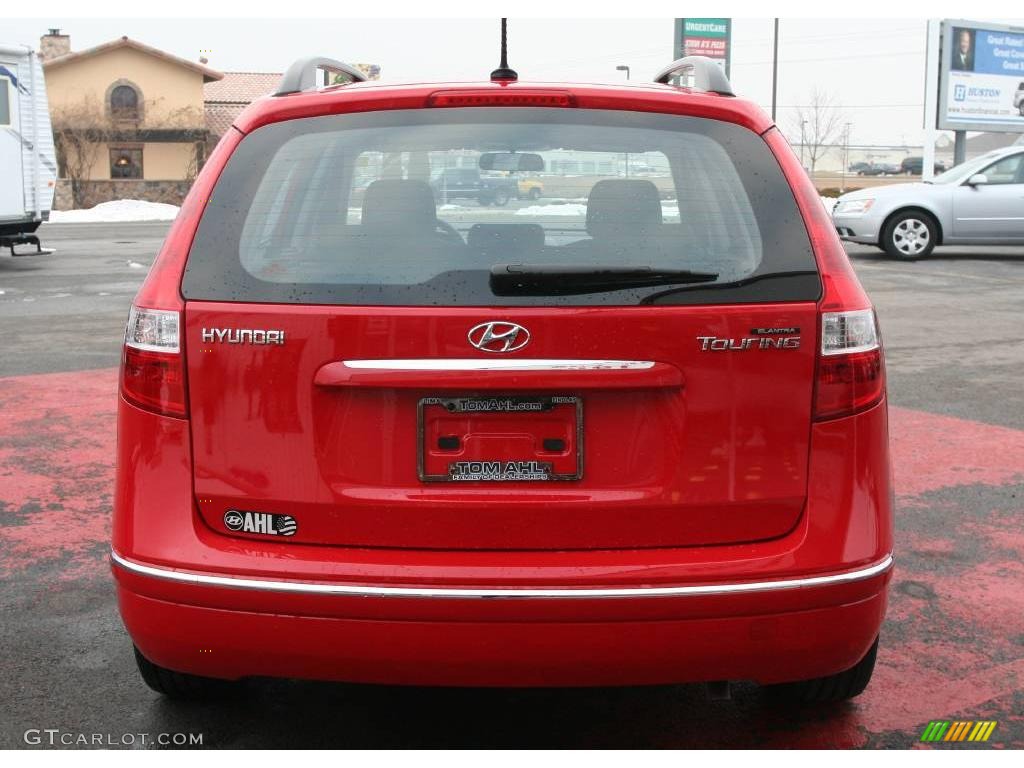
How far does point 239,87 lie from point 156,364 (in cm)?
6793

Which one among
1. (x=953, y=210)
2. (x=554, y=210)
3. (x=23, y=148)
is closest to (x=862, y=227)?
(x=953, y=210)

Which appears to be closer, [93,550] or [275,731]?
[275,731]

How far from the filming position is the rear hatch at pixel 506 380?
277 centimetres

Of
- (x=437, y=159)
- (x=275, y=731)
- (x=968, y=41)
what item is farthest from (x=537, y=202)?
(x=968, y=41)

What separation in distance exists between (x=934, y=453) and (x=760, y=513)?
13.7ft

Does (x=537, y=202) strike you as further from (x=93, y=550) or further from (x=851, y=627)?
(x=93, y=550)

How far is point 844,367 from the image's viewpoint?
2.89 metres

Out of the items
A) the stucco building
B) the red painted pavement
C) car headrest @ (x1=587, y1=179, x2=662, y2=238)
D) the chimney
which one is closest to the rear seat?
car headrest @ (x1=587, y1=179, x2=662, y2=238)

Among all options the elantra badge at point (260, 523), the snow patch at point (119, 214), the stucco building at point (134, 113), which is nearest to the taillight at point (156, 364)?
the elantra badge at point (260, 523)

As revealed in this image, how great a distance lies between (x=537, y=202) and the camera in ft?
10.1

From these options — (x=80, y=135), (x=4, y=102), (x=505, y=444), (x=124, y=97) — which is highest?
(x=124, y=97)

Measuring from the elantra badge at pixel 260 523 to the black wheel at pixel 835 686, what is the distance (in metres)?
1.42

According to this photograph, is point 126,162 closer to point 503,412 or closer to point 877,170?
point 503,412

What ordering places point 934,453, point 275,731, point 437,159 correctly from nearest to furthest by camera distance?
1. point 437,159
2. point 275,731
3. point 934,453
